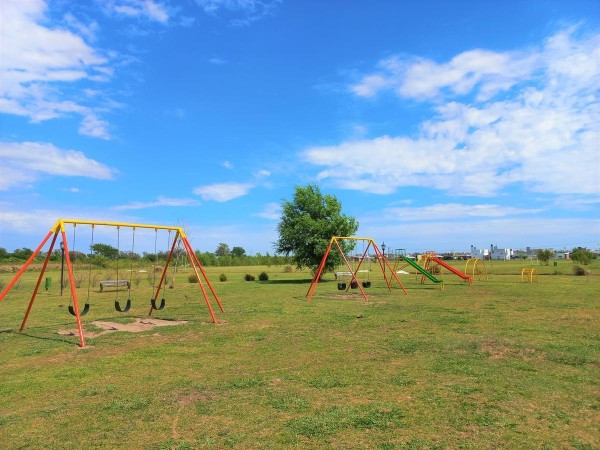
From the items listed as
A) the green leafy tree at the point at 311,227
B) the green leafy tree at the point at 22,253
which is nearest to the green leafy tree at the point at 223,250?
the green leafy tree at the point at 22,253

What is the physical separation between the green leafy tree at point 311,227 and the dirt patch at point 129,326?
17401 mm

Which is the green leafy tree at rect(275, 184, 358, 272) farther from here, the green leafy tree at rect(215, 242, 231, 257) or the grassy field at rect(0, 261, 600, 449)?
the green leafy tree at rect(215, 242, 231, 257)

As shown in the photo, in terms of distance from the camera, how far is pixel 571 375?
5.99 metres

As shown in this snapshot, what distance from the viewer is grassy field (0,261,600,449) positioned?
4.16 meters

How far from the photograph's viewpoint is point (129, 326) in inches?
442

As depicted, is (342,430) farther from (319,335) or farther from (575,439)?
(319,335)

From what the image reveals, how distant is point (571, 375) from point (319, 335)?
484 centimetres

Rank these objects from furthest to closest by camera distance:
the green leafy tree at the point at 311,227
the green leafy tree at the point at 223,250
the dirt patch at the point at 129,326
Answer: the green leafy tree at the point at 223,250 < the green leafy tree at the point at 311,227 < the dirt patch at the point at 129,326

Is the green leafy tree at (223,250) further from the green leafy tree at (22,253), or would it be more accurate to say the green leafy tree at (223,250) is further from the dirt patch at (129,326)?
the dirt patch at (129,326)

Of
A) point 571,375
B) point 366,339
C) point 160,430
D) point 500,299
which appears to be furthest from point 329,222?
point 160,430

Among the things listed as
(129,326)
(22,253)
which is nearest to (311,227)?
(129,326)

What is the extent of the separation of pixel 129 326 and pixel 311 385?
728cm

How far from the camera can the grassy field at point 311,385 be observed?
4.16m

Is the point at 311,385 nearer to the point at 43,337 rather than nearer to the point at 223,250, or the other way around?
the point at 43,337
